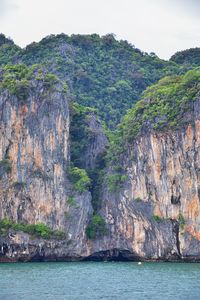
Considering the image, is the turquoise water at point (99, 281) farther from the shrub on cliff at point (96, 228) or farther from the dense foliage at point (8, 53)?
the dense foliage at point (8, 53)

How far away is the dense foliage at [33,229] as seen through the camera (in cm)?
5897

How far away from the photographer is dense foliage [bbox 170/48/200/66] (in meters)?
90.1

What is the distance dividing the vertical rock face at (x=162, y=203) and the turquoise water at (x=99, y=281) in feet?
8.07

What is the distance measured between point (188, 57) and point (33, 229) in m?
38.5

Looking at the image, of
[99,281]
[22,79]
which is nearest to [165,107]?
[22,79]

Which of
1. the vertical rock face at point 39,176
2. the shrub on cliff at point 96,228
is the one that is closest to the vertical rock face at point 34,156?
the vertical rock face at point 39,176

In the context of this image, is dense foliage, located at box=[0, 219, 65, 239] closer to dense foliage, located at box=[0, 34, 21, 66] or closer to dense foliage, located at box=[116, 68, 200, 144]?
dense foliage, located at box=[116, 68, 200, 144]

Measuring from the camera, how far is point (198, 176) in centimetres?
5931

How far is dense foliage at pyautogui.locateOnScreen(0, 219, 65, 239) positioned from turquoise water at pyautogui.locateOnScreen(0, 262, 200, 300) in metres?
3.01

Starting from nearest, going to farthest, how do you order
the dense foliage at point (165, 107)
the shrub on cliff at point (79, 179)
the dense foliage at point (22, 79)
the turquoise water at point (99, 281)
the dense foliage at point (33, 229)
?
the turquoise water at point (99, 281), the dense foliage at point (33, 229), the dense foliage at point (165, 107), the shrub on cliff at point (79, 179), the dense foliage at point (22, 79)

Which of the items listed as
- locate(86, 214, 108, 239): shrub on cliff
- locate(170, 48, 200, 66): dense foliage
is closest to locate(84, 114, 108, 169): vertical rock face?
locate(86, 214, 108, 239): shrub on cliff

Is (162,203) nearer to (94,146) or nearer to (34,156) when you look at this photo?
(94,146)

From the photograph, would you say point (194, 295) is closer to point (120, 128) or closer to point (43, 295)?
point (43, 295)

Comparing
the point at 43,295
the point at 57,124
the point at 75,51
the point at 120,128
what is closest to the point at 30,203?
the point at 57,124
